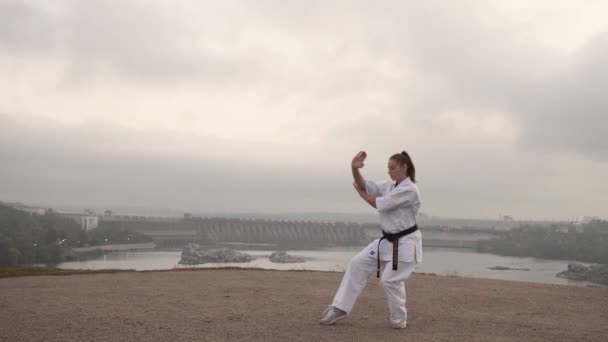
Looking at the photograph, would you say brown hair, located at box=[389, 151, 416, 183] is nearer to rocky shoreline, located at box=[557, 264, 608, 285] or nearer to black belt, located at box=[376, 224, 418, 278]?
black belt, located at box=[376, 224, 418, 278]

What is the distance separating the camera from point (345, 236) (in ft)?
211

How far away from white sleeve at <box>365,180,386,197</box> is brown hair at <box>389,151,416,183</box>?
0.85ft

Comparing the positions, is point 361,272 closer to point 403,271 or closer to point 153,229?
point 403,271

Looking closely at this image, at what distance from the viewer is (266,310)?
18.4 feet

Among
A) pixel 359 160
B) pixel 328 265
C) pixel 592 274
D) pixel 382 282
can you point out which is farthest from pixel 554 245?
pixel 359 160

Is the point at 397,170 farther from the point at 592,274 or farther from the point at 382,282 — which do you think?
the point at 592,274

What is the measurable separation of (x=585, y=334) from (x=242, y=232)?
6481 cm

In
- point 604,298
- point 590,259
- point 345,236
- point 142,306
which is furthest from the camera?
point 345,236

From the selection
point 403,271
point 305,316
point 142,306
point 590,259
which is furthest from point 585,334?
point 590,259

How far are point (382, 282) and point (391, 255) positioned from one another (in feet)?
0.84

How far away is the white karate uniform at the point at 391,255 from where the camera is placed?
475cm

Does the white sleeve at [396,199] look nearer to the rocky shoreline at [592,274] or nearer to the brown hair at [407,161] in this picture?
the brown hair at [407,161]

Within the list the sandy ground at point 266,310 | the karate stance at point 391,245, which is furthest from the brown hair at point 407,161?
the sandy ground at point 266,310

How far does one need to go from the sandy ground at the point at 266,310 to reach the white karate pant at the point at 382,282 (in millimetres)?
186
